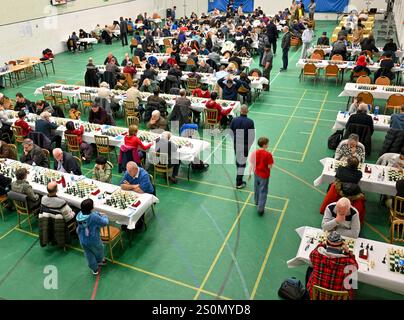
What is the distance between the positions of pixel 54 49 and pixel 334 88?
17.3 m

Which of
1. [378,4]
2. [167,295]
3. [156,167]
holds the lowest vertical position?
[167,295]

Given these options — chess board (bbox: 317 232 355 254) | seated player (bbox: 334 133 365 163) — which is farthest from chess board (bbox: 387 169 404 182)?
chess board (bbox: 317 232 355 254)

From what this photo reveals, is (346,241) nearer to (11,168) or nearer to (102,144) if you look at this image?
(102,144)

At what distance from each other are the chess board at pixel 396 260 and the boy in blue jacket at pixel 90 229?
14.4 feet

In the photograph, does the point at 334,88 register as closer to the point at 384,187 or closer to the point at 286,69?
the point at 286,69

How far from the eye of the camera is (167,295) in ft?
19.9

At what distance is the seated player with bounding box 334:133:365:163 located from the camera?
793 centimetres

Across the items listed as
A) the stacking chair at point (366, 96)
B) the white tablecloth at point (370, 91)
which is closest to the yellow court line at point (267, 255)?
the stacking chair at point (366, 96)

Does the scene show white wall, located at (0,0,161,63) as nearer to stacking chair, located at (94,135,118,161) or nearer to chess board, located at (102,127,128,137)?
chess board, located at (102,127,128,137)

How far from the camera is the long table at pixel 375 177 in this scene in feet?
24.2

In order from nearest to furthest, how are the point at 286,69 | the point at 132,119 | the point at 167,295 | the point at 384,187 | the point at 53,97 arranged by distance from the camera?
the point at 167,295 → the point at 384,187 → the point at 132,119 → the point at 53,97 → the point at 286,69

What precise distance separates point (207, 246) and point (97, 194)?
2.40 meters

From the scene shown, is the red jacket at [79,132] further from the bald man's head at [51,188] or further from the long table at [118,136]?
the bald man's head at [51,188]
